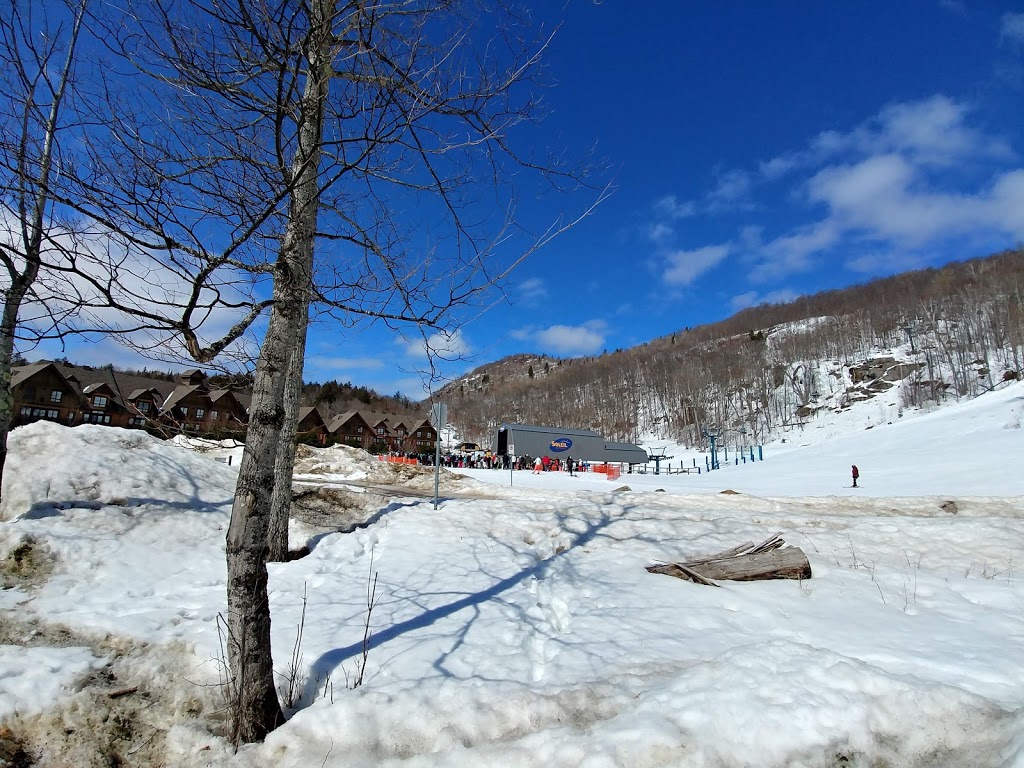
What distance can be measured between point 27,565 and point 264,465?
5528 millimetres

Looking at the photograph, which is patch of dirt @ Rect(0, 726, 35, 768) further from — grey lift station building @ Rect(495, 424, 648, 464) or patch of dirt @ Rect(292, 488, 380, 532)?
grey lift station building @ Rect(495, 424, 648, 464)

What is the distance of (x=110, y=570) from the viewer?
258 inches

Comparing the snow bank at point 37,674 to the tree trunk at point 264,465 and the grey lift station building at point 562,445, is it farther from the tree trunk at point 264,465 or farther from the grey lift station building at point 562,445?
the grey lift station building at point 562,445

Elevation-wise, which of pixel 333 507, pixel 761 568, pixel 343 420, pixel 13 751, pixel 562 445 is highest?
pixel 343 420

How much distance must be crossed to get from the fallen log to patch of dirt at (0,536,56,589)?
785 centimetres

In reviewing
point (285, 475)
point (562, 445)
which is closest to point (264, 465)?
point (285, 475)

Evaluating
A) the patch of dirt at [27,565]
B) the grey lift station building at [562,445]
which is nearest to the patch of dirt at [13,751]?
the patch of dirt at [27,565]

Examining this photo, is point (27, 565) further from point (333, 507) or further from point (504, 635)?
point (504, 635)

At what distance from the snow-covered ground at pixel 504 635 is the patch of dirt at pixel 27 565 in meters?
0.03

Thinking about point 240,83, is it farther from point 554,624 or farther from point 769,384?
point 769,384

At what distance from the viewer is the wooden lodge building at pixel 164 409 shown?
3643 millimetres

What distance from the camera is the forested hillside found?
256 feet

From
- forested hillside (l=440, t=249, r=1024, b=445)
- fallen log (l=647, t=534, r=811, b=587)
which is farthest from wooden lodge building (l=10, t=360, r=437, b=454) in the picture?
forested hillside (l=440, t=249, r=1024, b=445)

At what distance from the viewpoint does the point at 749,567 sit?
20.0ft
